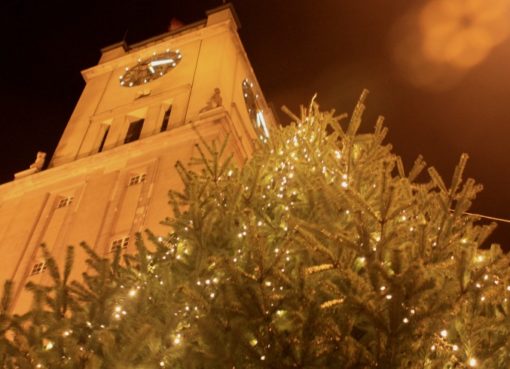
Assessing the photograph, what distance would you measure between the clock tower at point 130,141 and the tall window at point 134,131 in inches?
1.8

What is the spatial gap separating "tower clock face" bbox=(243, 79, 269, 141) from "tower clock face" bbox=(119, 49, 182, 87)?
11.1 feet

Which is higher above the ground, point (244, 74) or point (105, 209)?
point (244, 74)

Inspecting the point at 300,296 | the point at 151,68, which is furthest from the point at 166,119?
the point at 300,296

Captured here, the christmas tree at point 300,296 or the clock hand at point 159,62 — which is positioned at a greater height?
the clock hand at point 159,62

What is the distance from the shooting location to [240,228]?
315 inches

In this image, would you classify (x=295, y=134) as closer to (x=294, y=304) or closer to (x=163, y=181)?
(x=294, y=304)

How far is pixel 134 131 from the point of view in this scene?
25.1 m

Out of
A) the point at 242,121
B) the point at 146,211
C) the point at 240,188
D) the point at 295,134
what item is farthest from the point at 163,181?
the point at 240,188

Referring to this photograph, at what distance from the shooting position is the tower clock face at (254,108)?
89.3ft

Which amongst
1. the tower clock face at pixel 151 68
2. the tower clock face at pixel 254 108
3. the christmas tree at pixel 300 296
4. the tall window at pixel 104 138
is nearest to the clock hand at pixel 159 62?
the tower clock face at pixel 151 68

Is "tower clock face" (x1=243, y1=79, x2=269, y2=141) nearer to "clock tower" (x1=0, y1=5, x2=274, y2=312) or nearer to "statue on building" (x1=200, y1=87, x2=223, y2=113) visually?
"clock tower" (x1=0, y1=5, x2=274, y2=312)

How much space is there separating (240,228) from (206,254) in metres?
0.75

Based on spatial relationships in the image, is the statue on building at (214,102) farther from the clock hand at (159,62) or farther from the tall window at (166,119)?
the clock hand at (159,62)

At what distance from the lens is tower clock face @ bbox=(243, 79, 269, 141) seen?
89.3ft
